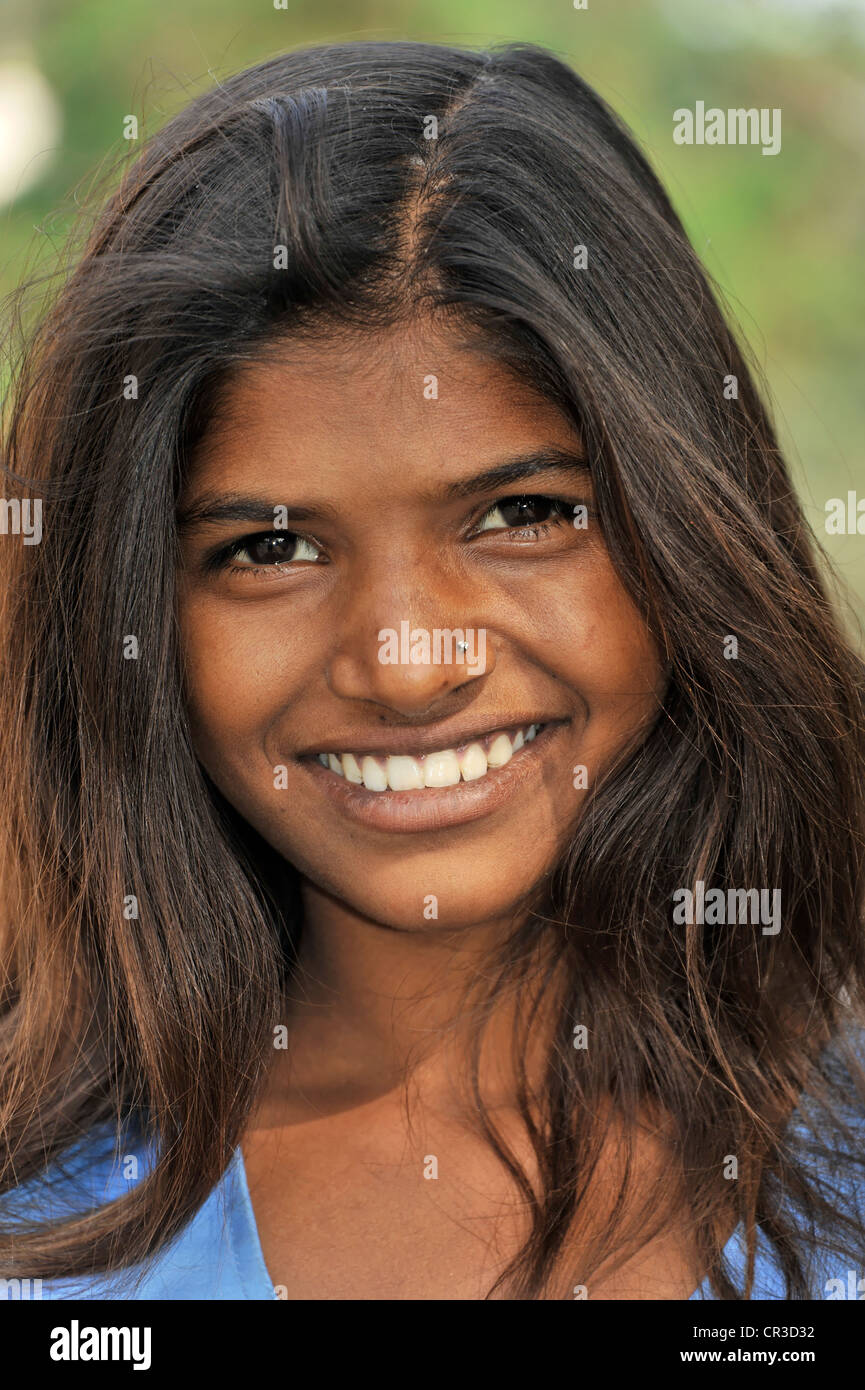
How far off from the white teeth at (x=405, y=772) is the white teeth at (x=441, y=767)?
1 cm

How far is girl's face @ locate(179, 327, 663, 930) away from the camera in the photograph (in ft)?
5.72

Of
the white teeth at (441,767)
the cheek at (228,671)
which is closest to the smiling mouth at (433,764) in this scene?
the white teeth at (441,767)

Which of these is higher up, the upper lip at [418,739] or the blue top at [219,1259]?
the upper lip at [418,739]

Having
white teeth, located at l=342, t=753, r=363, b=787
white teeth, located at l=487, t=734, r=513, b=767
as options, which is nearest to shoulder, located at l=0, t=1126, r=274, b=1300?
white teeth, located at l=342, t=753, r=363, b=787

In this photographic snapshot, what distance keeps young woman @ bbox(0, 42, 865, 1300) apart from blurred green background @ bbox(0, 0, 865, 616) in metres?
3.41

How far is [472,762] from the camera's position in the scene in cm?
189

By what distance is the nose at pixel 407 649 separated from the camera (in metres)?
1.74

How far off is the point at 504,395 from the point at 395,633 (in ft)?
1.06

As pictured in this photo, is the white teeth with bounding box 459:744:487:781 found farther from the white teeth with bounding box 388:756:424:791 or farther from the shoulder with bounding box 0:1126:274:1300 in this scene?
the shoulder with bounding box 0:1126:274:1300

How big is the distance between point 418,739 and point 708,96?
470 centimetres

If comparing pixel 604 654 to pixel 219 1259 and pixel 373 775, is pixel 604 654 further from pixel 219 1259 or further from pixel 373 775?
pixel 219 1259

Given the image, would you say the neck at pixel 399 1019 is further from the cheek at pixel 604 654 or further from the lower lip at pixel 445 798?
the cheek at pixel 604 654
